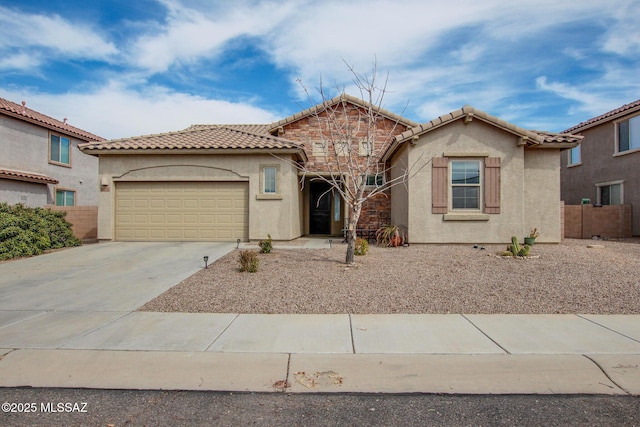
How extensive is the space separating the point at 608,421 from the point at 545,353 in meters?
1.24

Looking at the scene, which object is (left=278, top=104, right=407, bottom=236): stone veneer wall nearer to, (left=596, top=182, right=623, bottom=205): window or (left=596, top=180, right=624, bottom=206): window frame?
(left=596, top=180, right=624, bottom=206): window frame

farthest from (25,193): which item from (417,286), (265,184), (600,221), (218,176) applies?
(600,221)

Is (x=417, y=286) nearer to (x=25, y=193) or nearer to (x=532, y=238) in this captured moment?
(x=532, y=238)

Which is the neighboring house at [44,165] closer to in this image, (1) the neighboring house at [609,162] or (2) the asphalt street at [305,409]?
(2) the asphalt street at [305,409]

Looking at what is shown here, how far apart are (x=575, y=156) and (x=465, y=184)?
38.7 ft

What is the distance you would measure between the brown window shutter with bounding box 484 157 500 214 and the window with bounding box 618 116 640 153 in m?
8.64

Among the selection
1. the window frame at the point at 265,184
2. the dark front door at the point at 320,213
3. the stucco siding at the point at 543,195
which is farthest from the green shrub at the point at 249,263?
the stucco siding at the point at 543,195

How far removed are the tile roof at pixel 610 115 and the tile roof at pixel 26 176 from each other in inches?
1020

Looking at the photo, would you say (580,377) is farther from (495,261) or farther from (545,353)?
(495,261)

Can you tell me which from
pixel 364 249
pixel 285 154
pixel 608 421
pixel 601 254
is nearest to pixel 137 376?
pixel 608 421

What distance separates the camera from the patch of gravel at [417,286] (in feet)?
20.3

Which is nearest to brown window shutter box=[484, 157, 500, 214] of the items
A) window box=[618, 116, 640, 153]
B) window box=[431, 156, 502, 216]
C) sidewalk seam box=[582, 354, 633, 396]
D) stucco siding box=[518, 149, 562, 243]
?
window box=[431, 156, 502, 216]

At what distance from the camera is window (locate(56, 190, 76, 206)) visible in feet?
64.7

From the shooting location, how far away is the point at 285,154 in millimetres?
13547
